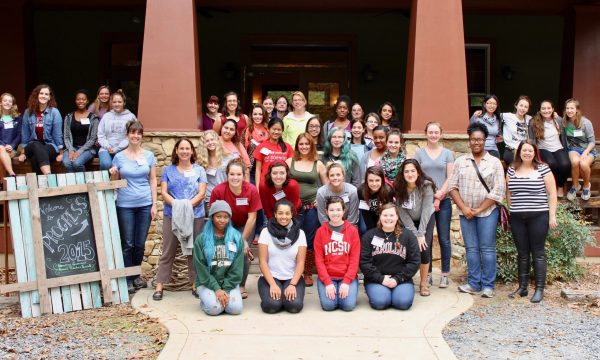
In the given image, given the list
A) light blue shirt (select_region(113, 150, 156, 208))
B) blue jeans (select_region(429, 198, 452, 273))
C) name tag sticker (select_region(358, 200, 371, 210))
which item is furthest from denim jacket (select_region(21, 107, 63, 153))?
blue jeans (select_region(429, 198, 452, 273))

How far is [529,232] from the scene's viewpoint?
6.48 meters

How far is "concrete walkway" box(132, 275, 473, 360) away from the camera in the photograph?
473 centimetres

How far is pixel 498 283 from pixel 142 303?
153 inches

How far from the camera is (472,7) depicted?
11164 mm

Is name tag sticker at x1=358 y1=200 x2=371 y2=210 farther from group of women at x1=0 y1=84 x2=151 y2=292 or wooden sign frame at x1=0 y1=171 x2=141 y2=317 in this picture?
group of women at x1=0 y1=84 x2=151 y2=292

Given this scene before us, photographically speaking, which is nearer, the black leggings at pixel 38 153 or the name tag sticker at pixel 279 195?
the name tag sticker at pixel 279 195

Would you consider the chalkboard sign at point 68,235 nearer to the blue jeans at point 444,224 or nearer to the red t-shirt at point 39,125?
the red t-shirt at point 39,125

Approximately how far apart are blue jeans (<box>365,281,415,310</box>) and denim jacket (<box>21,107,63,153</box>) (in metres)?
4.62

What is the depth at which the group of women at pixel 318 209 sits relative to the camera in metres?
5.91

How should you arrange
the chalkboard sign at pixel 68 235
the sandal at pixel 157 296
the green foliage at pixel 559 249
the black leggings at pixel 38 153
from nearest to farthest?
the chalkboard sign at pixel 68 235
the sandal at pixel 157 296
the green foliage at pixel 559 249
the black leggings at pixel 38 153

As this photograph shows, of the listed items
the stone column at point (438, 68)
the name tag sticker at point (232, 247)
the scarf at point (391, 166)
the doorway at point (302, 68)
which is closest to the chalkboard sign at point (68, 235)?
the name tag sticker at point (232, 247)

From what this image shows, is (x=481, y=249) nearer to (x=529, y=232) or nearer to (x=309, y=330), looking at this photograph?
(x=529, y=232)

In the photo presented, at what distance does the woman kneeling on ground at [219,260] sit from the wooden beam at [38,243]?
4.79 feet

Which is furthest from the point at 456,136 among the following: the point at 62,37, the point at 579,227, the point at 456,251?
the point at 62,37
